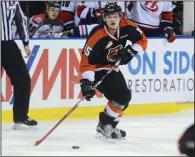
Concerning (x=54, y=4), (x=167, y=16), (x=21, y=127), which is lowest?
(x=21, y=127)

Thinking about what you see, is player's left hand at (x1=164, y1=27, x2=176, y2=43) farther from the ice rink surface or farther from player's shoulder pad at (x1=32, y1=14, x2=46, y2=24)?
player's shoulder pad at (x1=32, y1=14, x2=46, y2=24)

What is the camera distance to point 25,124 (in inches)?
128

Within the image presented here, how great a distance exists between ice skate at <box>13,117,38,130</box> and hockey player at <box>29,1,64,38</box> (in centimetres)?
56

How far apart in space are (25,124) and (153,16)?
1.31m

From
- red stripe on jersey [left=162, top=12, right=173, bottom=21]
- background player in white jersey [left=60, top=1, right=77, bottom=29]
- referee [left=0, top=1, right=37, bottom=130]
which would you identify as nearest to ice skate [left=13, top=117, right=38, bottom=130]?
referee [left=0, top=1, right=37, bottom=130]

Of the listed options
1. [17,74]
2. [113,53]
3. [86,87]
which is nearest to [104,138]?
[86,87]

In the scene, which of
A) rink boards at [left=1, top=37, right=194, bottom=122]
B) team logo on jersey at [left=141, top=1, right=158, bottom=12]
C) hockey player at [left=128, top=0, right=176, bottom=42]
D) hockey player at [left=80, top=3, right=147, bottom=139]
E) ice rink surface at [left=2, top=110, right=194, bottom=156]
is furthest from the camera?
team logo on jersey at [left=141, top=1, right=158, bottom=12]

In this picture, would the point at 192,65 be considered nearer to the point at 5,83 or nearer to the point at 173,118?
the point at 173,118

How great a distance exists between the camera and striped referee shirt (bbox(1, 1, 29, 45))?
10.5 feet

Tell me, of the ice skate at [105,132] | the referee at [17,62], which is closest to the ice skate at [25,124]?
the referee at [17,62]

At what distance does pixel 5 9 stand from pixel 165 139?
1.09 metres

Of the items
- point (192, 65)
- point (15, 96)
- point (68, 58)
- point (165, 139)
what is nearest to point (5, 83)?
point (15, 96)

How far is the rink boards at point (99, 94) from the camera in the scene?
347 centimetres

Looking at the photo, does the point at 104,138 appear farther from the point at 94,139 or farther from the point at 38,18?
the point at 38,18
